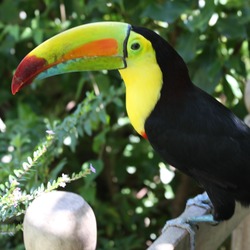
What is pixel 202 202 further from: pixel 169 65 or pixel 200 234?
pixel 169 65

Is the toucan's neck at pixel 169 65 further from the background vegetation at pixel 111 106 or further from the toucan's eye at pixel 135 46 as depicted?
the background vegetation at pixel 111 106

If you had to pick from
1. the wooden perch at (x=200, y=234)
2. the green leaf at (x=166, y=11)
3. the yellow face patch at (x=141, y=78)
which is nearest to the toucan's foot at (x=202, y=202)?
the wooden perch at (x=200, y=234)

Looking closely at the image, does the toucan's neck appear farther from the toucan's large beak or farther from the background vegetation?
the background vegetation

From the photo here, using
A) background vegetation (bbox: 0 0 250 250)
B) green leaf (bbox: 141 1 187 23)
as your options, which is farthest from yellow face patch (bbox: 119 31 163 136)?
green leaf (bbox: 141 1 187 23)

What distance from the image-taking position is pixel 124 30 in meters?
1.43

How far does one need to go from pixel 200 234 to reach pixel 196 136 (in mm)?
242

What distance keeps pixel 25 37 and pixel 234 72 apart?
2.33 ft

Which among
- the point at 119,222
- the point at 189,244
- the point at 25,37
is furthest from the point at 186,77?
the point at 119,222

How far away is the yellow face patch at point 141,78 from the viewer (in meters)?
1.45

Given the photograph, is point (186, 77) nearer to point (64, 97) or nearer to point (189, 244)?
point (189, 244)

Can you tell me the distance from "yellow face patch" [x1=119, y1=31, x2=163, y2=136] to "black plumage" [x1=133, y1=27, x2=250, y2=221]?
0.06ft

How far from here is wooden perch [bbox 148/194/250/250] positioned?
3.80ft

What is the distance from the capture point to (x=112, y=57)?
1460mm

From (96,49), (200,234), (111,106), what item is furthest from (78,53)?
(111,106)
